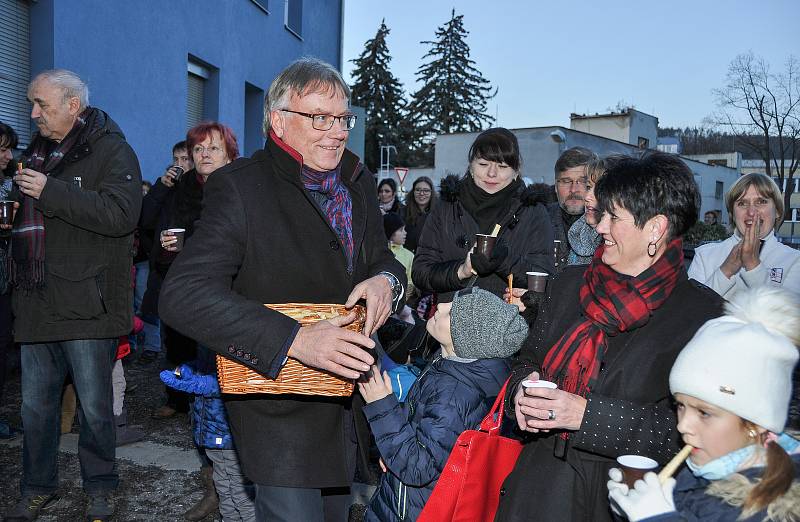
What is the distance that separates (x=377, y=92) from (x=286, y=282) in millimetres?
44258

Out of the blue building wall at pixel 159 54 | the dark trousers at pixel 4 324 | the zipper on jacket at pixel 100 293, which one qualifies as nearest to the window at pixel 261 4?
the blue building wall at pixel 159 54

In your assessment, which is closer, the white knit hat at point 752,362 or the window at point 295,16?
the white knit hat at point 752,362

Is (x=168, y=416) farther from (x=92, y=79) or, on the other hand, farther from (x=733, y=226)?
(x=733, y=226)

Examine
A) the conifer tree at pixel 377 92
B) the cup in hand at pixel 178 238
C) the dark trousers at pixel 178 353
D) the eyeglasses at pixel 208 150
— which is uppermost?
the conifer tree at pixel 377 92

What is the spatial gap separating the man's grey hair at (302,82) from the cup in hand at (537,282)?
5.63 ft

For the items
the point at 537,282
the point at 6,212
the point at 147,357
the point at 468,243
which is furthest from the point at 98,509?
the point at 147,357

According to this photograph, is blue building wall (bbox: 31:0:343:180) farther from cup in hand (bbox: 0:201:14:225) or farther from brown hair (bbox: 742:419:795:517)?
brown hair (bbox: 742:419:795:517)

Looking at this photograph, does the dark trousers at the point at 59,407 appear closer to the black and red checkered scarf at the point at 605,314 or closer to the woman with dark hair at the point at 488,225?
the woman with dark hair at the point at 488,225

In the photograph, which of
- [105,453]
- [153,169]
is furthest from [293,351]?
[153,169]

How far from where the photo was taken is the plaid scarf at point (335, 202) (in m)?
2.43

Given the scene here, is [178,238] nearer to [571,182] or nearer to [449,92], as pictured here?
[571,182]

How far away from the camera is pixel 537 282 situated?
12.1ft

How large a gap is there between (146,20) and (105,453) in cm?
690

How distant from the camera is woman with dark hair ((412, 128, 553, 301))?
160 inches
